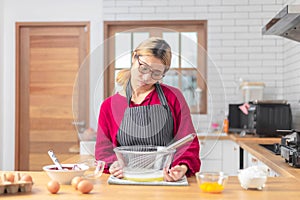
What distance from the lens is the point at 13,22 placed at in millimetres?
5578

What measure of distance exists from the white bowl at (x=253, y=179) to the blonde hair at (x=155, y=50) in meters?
0.48

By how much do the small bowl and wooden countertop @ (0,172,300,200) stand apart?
20mm

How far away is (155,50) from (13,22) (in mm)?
4115

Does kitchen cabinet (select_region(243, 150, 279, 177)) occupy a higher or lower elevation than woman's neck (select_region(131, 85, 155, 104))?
lower

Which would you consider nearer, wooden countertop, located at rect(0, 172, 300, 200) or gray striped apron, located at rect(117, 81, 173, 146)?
wooden countertop, located at rect(0, 172, 300, 200)

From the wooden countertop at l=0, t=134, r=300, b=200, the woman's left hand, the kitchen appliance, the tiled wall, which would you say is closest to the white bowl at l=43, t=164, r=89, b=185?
the wooden countertop at l=0, t=134, r=300, b=200

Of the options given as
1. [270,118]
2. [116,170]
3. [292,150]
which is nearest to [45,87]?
[270,118]

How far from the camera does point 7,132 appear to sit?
5613 mm

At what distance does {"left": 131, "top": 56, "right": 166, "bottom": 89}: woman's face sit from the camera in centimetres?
182

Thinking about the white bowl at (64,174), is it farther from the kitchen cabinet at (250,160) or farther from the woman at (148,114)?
the kitchen cabinet at (250,160)

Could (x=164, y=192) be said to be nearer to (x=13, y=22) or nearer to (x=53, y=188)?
(x=53, y=188)

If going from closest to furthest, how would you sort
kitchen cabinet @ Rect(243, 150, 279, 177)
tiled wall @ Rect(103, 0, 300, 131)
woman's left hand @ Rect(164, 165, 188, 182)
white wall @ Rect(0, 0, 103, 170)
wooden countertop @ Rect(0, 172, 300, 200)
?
wooden countertop @ Rect(0, 172, 300, 200), woman's left hand @ Rect(164, 165, 188, 182), kitchen cabinet @ Rect(243, 150, 279, 177), tiled wall @ Rect(103, 0, 300, 131), white wall @ Rect(0, 0, 103, 170)

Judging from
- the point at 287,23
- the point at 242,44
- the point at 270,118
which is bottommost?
the point at 270,118

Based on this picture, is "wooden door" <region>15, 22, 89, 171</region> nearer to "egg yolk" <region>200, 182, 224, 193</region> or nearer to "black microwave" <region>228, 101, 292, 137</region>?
"black microwave" <region>228, 101, 292, 137</region>
